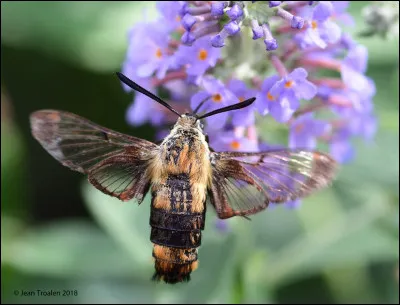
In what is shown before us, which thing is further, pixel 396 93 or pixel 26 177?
pixel 26 177

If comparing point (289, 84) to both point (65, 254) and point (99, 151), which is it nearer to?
point (99, 151)

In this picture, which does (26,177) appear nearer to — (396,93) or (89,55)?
(89,55)

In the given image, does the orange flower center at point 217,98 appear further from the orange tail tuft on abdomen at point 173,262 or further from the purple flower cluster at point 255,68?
the orange tail tuft on abdomen at point 173,262

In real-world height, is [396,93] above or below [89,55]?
below

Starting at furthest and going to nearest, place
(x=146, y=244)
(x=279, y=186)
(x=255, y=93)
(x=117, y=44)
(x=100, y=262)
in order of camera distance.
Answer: (x=117, y=44) → (x=100, y=262) → (x=146, y=244) → (x=255, y=93) → (x=279, y=186)

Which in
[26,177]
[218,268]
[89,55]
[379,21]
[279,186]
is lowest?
[218,268]

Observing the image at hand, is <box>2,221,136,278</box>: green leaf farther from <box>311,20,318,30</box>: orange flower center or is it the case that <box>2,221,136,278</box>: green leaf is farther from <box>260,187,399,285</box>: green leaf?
<box>311,20,318,30</box>: orange flower center

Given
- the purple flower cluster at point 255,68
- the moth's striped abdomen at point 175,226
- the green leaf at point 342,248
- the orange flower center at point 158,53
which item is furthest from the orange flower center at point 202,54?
the green leaf at point 342,248

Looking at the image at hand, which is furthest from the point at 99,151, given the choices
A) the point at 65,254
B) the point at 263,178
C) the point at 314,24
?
the point at 65,254

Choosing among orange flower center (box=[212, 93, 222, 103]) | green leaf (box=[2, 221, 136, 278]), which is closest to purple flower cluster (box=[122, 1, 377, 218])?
orange flower center (box=[212, 93, 222, 103])

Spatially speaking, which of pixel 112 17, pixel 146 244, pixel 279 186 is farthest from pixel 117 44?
pixel 279 186
